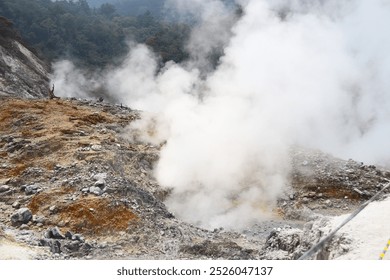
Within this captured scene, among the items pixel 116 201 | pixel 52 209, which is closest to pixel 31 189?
pixel 52 209

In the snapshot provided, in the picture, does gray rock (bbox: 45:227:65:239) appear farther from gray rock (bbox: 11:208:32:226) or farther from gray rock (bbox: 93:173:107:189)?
gray rock (bbox: 93:173:107:189)

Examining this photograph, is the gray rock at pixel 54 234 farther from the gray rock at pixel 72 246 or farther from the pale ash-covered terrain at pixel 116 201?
the gray rock at pixel 72 246

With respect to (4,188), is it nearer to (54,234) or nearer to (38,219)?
(38,219)

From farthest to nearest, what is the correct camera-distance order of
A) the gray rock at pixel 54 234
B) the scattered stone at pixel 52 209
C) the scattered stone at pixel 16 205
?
the scattered stone at pixel 16 205, the scattered stone at pixel 52 209, the gray rock at pixel 54 234

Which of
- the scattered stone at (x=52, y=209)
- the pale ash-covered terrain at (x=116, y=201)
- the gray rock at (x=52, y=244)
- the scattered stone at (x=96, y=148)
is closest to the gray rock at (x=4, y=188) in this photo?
the pale ash-covered terrain at (x=116, y=201)

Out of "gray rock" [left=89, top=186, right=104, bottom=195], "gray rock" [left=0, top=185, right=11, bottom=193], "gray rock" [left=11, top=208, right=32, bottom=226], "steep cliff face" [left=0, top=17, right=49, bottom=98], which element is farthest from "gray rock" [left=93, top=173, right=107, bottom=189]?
"steep cliff face" [left=0, top=17, right=49, bottom=98]

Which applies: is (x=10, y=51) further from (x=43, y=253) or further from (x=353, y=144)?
(x=43, y=253)
